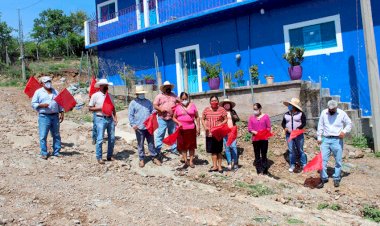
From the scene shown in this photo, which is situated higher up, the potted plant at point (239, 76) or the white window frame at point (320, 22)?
the white window frame at point (320, 22)

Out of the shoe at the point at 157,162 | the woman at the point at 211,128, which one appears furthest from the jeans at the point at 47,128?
the woman at the point at 211,128

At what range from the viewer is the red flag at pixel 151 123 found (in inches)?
321

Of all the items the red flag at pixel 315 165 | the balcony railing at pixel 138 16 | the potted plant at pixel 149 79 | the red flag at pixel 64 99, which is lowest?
the red flag at pixel 315 165

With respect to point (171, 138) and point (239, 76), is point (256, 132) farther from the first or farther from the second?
point (239, 76)

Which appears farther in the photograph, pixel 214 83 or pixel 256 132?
pixel 214 83

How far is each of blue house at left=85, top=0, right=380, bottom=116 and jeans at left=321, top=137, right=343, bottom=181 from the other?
3906mm

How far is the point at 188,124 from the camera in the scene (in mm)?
8133

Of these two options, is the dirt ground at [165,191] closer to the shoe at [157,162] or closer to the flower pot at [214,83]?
the shoe at [157,162]

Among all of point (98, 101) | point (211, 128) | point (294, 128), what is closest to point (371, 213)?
point (294, 128)

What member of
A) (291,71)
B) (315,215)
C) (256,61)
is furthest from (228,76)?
(315,215)

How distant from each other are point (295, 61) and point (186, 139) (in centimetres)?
479

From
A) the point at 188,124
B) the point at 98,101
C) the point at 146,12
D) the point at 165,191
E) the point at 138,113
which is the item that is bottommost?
the point at 165,191

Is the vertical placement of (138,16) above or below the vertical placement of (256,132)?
above

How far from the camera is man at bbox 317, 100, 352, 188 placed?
7738mm
